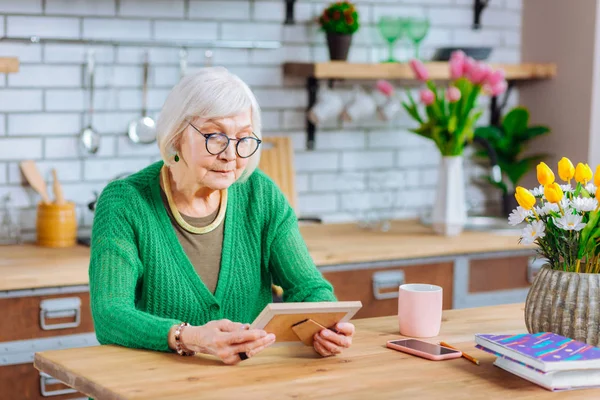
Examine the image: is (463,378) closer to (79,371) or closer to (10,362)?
(79,371)

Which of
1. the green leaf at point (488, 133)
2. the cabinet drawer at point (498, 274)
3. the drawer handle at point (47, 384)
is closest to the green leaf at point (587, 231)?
the cabinet drawer at point (498, 274)

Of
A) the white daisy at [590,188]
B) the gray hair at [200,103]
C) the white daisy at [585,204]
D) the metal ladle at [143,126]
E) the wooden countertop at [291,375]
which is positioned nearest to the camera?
the wooden countertop at [291,375]

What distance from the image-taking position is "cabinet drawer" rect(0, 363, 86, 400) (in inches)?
120

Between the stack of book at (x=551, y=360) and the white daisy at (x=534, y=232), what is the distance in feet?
0.79

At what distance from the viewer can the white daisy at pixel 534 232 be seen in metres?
2.20

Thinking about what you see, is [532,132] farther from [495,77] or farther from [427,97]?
[427,97]

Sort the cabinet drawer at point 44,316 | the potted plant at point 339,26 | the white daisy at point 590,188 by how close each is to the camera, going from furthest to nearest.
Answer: the potted plant at point 339,26 → the cabinet drawer at point 44,316 → the white daisy at point 590,188

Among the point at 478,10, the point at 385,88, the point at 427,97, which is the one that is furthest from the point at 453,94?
the point at 478,10

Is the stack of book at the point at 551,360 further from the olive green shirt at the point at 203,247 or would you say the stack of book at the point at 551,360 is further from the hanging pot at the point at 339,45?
the hanging pot at the point at 339,45

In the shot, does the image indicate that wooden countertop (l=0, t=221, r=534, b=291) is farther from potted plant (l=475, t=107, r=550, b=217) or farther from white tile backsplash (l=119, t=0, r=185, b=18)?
white tile backsplash (l=119, t=0, r=185, b=18)

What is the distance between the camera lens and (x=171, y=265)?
2.49m

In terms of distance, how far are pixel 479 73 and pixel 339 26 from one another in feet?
2.06

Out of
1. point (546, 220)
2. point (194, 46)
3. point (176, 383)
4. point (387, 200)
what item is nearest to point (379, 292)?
point (387, 200)

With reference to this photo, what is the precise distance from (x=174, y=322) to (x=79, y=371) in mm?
278
